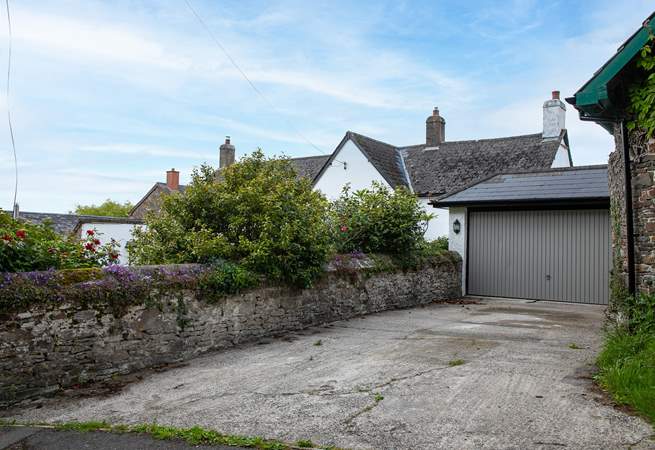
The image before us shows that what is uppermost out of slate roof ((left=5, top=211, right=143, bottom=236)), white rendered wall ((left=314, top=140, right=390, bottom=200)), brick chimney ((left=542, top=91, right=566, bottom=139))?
brick chimney ((left=542, top=91, right=566, bottom=139))

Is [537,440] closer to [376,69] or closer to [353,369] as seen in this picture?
[353,369]

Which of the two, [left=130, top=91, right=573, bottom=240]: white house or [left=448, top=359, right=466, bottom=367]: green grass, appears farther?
[left=130, top=91, right=573, bottom=240]: white house

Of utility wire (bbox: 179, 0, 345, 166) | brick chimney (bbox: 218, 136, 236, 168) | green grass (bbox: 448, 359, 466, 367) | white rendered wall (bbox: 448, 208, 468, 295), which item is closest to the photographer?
green grass (bbox: 448, 359, 466, 367)

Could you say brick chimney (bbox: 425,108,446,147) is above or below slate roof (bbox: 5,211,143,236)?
above

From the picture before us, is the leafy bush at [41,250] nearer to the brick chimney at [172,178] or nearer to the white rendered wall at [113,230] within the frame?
the white rendered wall at [113,230]

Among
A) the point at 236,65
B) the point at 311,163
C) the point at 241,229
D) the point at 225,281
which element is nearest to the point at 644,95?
the point at 225,281

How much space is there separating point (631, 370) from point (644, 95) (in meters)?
3.53

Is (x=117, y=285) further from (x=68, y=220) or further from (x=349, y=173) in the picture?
(x=68, y=220)

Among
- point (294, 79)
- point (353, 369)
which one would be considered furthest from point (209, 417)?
point (294, 79)

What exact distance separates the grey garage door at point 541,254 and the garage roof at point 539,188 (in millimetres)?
532

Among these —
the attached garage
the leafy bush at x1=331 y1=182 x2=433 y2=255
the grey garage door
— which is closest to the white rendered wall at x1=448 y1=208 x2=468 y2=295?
the attached garage

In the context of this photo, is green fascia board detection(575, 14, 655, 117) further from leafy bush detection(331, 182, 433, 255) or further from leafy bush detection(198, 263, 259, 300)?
leafy bush detection(331, 182, 433, 255)

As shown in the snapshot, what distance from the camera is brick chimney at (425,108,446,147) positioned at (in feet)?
90.5

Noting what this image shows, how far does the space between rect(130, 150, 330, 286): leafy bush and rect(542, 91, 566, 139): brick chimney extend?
1728cm
